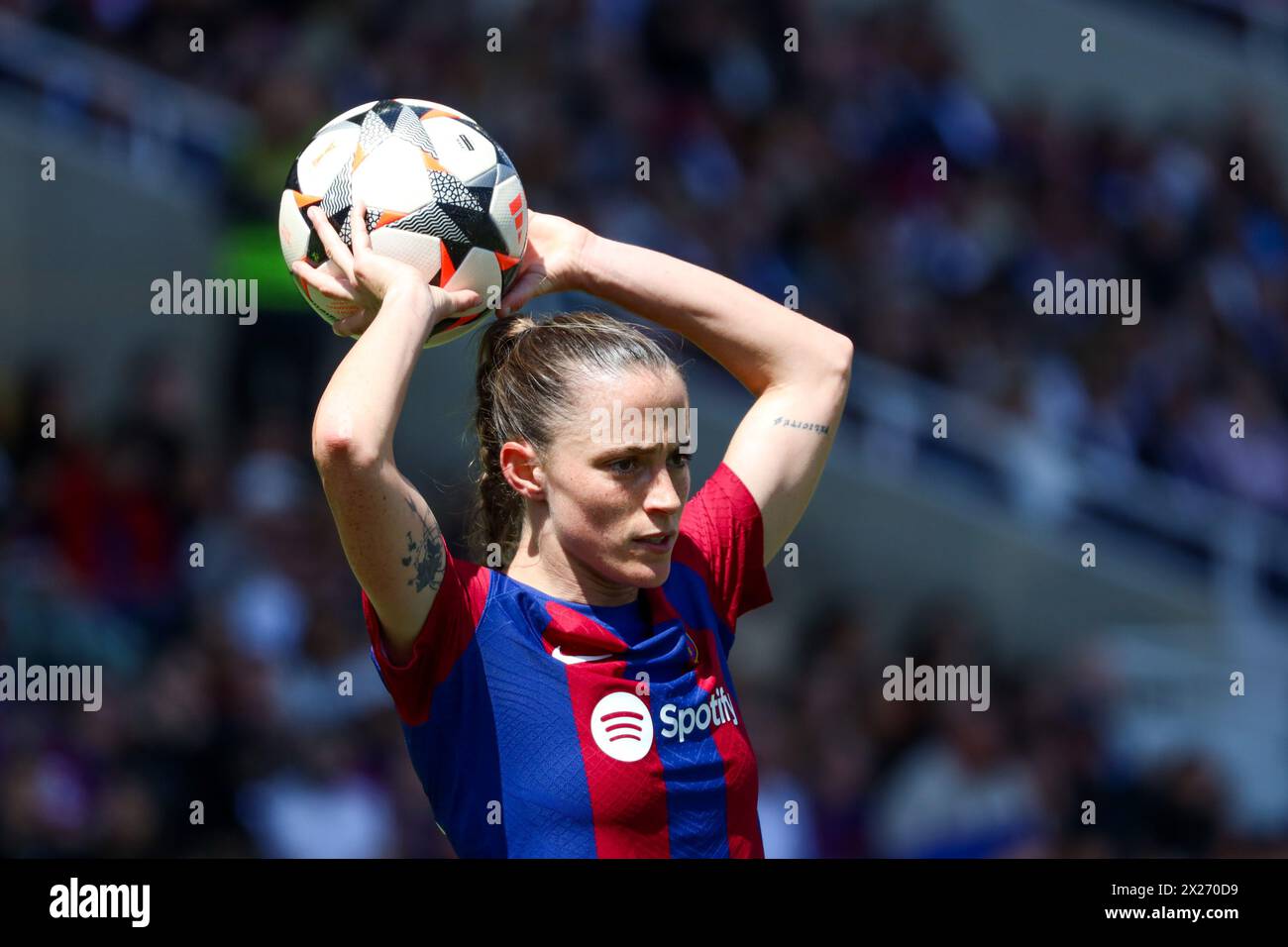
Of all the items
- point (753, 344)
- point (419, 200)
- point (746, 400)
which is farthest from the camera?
point (746, 400)

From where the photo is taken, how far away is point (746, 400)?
31.9 ft

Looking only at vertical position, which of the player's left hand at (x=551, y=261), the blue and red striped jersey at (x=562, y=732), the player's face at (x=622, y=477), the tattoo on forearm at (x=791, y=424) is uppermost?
the player's left hand at (x=551, y=261)

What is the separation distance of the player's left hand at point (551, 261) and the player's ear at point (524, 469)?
1.14ft

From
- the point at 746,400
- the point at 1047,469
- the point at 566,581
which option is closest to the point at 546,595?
the point at 566,581

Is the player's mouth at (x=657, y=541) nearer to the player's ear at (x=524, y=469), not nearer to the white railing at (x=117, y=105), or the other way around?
the player's ear at (x=524, y=469)

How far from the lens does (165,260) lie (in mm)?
9859

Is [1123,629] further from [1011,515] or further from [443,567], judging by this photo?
[443,567]

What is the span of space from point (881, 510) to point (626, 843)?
6968 mm

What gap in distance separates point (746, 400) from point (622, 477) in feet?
21.6

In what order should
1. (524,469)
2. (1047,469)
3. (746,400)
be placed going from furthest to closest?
1. (1047,469)
2. (746,400)
3. (524,469)

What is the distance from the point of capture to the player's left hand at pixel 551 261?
355 cm

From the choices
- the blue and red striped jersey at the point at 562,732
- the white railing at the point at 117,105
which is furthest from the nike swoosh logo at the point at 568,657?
the white railing at the point at 117,105

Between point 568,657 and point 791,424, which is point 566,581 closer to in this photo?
point 568,657
